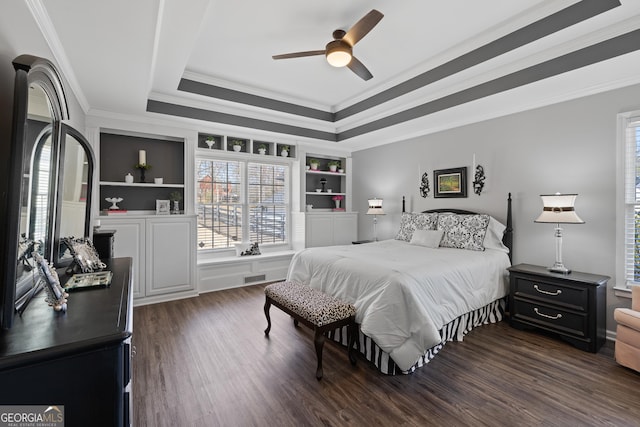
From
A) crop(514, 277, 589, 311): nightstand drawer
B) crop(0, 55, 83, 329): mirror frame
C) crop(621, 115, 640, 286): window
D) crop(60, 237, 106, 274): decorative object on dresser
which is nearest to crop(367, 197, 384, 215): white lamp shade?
crop(514, 277, 589, 311): nightstand drawer

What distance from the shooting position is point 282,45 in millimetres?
3105

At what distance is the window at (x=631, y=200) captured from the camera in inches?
111

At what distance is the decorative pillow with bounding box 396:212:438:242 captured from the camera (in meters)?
4.29

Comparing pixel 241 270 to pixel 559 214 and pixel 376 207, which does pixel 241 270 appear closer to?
pixel 376 207

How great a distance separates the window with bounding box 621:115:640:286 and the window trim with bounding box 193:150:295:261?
14.4 ft

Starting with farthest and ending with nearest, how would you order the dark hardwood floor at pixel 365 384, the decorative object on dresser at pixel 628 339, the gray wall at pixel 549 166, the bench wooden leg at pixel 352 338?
the gray wall at pixel 549 166
the bench wooden leg at pixel 352 338
the decorative object on dresser at pixel 628 339
the dark hardwood floor at pixel 365 384

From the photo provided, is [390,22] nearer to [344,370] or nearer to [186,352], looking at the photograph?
[344,370]

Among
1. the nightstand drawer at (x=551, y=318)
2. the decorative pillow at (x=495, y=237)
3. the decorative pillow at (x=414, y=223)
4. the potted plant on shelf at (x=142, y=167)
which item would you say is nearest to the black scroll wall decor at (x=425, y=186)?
the decorative pillow at (x=414, y=223)

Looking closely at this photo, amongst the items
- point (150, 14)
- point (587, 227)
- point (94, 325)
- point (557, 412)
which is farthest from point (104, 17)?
point (587, 227)

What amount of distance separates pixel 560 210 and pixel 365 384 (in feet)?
8.31

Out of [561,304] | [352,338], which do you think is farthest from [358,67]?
[561,304]

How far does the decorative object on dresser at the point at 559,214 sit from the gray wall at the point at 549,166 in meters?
0.26

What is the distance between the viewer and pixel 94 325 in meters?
1.11

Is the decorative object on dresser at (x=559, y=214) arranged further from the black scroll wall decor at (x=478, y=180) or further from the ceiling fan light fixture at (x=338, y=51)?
the ceiling fan light fixture at (x=338, y=51)
